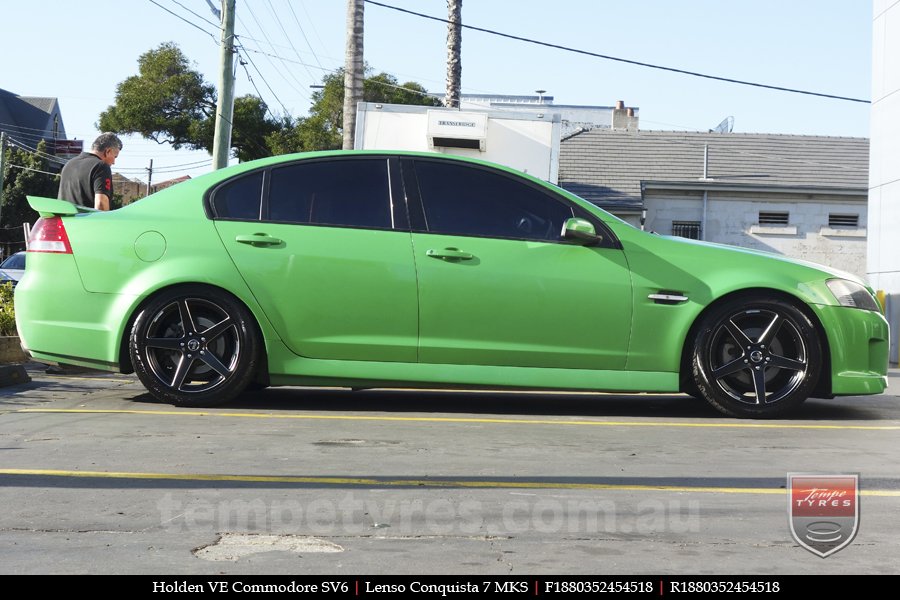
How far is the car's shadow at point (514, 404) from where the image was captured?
6.50 m

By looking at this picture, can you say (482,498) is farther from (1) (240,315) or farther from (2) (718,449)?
(1) (240,315)

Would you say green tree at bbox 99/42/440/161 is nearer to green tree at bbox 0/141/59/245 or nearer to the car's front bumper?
green tree at bbox 0/141/59/245

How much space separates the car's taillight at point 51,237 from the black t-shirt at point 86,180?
1787mm

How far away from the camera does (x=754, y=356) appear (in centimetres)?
632

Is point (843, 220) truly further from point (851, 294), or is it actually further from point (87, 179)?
point (87, 179)

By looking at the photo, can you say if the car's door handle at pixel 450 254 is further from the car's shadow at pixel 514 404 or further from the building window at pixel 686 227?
the building window at pixel 686 227

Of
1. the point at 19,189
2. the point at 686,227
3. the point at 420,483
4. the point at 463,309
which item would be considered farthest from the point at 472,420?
the point at 19,189

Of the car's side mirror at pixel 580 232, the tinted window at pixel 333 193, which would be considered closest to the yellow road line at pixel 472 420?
the car's side mirror at pixel 580 232

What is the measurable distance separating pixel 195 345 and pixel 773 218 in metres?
27.7

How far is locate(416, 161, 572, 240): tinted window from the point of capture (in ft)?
21.3

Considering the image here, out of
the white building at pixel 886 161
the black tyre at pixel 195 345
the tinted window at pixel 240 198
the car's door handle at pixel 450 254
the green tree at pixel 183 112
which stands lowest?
the black tyre at pixel 195 345

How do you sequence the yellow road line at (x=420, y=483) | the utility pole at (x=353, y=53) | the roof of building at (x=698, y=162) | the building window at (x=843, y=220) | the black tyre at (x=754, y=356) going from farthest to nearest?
the roof of building at (x=698, y=162)
the building window at (x=843, y=220)
the utility pole at (x=353, y=53)
the black tyre at (x=754, y=356)
the yellow road line at (x=420, y=483)
